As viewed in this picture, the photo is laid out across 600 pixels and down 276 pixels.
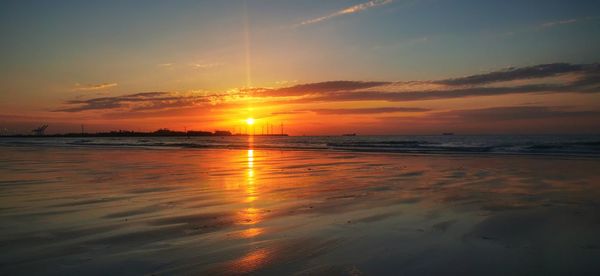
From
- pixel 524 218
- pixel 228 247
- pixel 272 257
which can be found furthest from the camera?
pixel 524 218

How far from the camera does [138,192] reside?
9.85 m

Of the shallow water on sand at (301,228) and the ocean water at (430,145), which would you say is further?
the ocean water at (430,145)

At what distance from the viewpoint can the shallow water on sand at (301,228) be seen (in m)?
4.42

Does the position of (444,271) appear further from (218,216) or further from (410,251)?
(218,216)

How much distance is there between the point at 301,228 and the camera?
612 cm

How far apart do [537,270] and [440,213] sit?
299cm

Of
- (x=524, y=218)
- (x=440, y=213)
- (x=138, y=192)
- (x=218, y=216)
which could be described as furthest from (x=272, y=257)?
(x=138, y=192)

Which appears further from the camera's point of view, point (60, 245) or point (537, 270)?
point (60, 245)

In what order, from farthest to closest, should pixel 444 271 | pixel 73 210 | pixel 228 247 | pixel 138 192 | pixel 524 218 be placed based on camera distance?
pixel 138 192
pixel 73 210
pixel 524 218
pixel 228 247
pixel 444 271

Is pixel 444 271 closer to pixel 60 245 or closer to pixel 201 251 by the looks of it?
pixel 201 251

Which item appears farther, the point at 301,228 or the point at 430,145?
the point at 430,145

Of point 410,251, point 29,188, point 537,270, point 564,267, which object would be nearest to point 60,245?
point 410,251

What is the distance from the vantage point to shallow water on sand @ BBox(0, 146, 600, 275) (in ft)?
14.5

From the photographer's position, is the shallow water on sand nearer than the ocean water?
Yes
